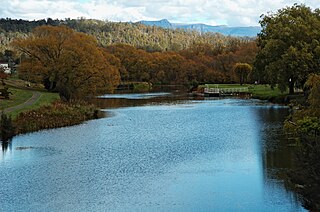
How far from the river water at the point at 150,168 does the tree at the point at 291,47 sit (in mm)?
16040

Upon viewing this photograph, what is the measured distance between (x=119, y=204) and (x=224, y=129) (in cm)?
1973

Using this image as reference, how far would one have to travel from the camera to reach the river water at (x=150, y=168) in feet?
60.8

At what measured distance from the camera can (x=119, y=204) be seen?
721 inches

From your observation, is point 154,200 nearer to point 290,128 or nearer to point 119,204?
point 119,204

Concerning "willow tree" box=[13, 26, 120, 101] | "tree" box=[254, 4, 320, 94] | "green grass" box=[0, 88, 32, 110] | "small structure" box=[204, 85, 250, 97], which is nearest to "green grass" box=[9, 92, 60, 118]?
"green grass" box=[0, 88, 32, 110]

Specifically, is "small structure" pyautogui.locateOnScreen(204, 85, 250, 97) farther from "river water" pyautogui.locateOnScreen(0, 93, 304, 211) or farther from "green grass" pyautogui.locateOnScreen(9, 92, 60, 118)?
"river water" pyautogui.locateOnScreen(0, 93, 304, 211)

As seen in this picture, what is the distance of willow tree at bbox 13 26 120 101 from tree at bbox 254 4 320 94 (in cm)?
1856

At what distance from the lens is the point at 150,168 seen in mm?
24094

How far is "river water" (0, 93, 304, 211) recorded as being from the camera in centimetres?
1853

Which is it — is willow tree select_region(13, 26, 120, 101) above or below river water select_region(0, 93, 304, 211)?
above

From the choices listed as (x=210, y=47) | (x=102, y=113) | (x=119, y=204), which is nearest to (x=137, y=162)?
(x=119, y=204)

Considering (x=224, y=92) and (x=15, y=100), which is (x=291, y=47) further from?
(x=15, y=100)

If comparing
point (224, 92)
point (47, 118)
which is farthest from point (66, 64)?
point (224, 92)

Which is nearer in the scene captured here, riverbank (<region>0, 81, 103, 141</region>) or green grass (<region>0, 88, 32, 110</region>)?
riverbank (<region>0, 81, 103, 141</region>)
